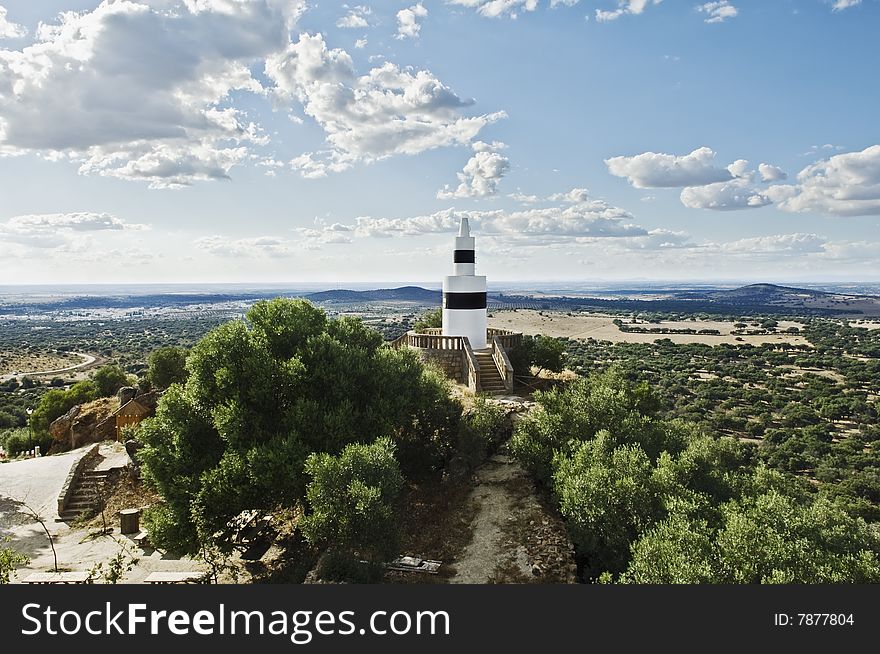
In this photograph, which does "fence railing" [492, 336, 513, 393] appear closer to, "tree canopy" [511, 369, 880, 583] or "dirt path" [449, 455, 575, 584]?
"tree canopy" [511, 369, 880, 583]

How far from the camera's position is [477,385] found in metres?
30.0

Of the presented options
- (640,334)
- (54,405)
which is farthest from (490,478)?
(640,334)

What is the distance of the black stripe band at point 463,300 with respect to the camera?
3353 cm

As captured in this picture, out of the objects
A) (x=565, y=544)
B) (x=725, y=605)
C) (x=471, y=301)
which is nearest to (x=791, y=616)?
(x=725, y=605)

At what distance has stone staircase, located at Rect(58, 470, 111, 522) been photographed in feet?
A: 89.3

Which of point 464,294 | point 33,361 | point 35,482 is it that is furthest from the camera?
point 33,361

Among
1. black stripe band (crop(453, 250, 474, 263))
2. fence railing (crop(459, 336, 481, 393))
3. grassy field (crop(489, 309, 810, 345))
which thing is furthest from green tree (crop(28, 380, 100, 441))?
grassy field (crop(489, 309, 810, 345))

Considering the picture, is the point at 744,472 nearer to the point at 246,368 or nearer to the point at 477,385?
the point at 477,385

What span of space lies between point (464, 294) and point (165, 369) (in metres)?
23.3

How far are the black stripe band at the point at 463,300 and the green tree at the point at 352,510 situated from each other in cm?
1810

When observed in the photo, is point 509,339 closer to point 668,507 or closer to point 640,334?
point 668,507

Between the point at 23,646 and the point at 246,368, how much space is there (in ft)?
31.6

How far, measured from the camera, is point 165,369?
41.0 metres

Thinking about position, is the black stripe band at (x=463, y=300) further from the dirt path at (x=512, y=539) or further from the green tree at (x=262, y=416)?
the dirt path at (x=512, y=539)
